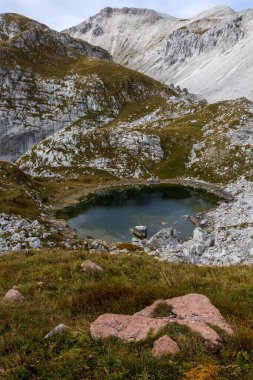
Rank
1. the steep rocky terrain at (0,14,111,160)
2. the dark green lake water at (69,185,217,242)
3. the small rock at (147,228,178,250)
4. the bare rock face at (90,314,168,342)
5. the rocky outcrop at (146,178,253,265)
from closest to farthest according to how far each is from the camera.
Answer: the bare rock face at (90,314,168,342) → the rocky outcrop at (146,178,253,265) → the small rock at (147,228,178,250) → the dark green lake water at (69,185,217,242) → the steep rocky terrain at (0,14,111,160)

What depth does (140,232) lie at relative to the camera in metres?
51.1

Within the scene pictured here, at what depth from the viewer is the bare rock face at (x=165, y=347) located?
28.8 feet

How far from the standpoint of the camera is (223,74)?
196 meters

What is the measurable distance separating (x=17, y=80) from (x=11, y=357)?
14289 cm

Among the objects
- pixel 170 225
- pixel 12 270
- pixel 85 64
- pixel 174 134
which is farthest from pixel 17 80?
pixel 12 270

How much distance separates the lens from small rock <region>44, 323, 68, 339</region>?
10.1 metres

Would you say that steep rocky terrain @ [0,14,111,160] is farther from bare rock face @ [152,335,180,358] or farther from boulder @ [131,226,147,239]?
bare rock face @ [152,335,180,358]

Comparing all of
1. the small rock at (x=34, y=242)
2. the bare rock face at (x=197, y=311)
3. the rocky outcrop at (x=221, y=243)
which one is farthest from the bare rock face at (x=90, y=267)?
the small rock at (x=34, y=242)

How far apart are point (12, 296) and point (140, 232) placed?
1474 inches

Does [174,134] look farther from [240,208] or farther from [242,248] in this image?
[242,248]

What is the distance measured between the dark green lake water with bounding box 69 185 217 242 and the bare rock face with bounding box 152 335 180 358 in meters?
40.0

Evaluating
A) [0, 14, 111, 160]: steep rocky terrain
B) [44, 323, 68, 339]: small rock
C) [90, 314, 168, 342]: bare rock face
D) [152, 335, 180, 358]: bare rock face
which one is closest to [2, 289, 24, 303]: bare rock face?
[44, 323, 68, 339]: small rock

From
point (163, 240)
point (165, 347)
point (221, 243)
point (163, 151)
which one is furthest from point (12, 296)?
point (163, 151)

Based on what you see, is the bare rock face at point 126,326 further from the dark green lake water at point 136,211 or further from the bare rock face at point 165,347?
the dark green lake water at point 136,211
